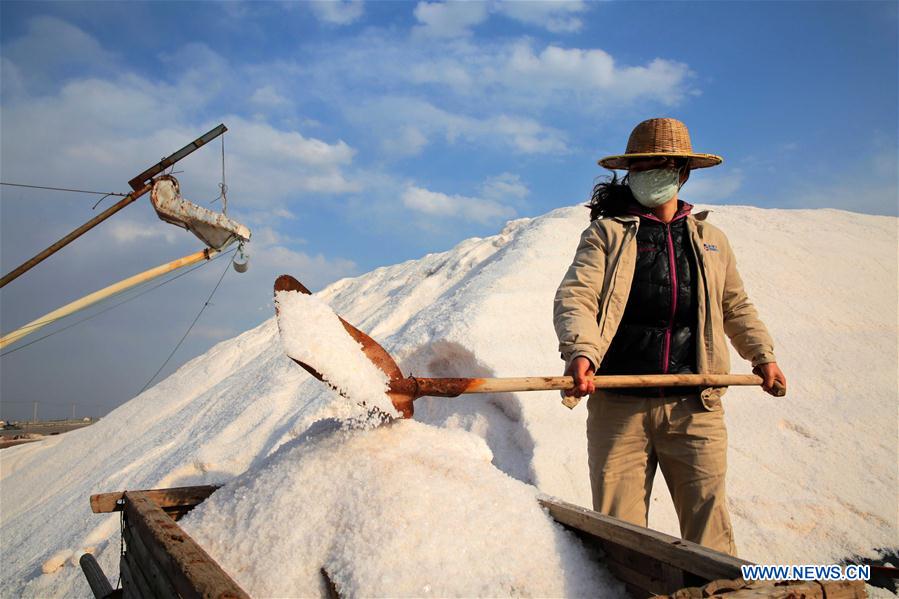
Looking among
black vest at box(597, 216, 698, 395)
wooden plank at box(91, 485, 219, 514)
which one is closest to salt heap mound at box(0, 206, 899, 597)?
wooden plank at box(91, 485, 219, 514)

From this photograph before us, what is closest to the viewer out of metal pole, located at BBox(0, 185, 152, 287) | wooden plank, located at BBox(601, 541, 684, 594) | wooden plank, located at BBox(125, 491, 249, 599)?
wooden plank, located at BBox(125, 491, 249, 599)

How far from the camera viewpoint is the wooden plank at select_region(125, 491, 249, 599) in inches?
42.9

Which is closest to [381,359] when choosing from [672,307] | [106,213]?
[672,307]

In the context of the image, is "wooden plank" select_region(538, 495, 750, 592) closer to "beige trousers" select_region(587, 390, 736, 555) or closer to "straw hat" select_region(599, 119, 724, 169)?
"beige trousers" select_region(587, 390, 736, 555)

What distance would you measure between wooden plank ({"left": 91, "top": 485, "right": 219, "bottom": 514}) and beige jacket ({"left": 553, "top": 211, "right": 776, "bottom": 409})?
1.33 meters

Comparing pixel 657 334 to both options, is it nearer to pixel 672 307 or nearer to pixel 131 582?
pixel 672 307

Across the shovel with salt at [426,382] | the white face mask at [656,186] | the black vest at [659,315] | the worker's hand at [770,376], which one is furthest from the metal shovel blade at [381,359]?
the worker's hand at [770,376]

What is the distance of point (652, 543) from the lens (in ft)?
4.99

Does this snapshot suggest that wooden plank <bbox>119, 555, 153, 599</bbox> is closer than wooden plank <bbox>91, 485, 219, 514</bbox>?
Yes

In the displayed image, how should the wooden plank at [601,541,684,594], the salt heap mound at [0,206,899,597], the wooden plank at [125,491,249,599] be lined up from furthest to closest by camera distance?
the salt heap mound at [0,206,899,597]
the wooden plank at [601,541,684,594]
the wooden plank at [125,491,249,599]

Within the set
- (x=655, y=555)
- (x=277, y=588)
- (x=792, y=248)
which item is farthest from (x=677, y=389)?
(x=792, y=248)

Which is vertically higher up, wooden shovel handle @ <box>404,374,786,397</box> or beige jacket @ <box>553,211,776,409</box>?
beige jacket @ <box>553,211,776,409</box>

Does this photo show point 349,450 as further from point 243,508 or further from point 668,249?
point 668,249

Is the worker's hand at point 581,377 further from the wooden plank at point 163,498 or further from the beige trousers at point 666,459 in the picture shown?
the wooden plank at point 163,498
